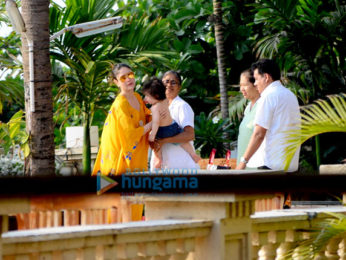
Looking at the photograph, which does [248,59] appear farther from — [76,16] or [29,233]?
[29,233]

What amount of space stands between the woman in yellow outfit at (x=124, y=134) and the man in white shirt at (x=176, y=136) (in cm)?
19

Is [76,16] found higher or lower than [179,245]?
higher

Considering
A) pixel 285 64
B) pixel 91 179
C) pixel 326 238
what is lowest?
pixel 326 238

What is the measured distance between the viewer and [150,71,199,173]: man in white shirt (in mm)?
5746

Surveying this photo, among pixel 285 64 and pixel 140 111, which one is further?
pixel 285 64

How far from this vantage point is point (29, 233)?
2850 mm

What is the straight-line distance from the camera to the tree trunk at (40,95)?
8.30 metres

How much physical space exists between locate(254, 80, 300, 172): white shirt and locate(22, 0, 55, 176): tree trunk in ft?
12.0

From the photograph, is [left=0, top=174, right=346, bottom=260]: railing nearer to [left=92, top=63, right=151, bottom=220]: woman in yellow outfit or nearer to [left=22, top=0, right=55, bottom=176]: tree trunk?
[left=92, top=63, right=151, bottom=220]: woman in yellow outfit

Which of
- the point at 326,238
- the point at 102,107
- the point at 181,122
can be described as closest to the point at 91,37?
the point at 102,107

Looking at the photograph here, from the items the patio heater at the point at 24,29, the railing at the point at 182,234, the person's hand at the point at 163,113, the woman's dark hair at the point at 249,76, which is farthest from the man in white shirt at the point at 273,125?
the patio heater at the point at 24,29

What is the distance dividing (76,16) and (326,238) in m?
9.91

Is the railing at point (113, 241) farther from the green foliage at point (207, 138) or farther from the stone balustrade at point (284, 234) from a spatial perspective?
the green foliage at point (207, 138)

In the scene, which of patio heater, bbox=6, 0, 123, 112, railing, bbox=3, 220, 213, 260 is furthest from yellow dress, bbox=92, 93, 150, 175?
patio heater, bbox=6, 0, 123, 112
